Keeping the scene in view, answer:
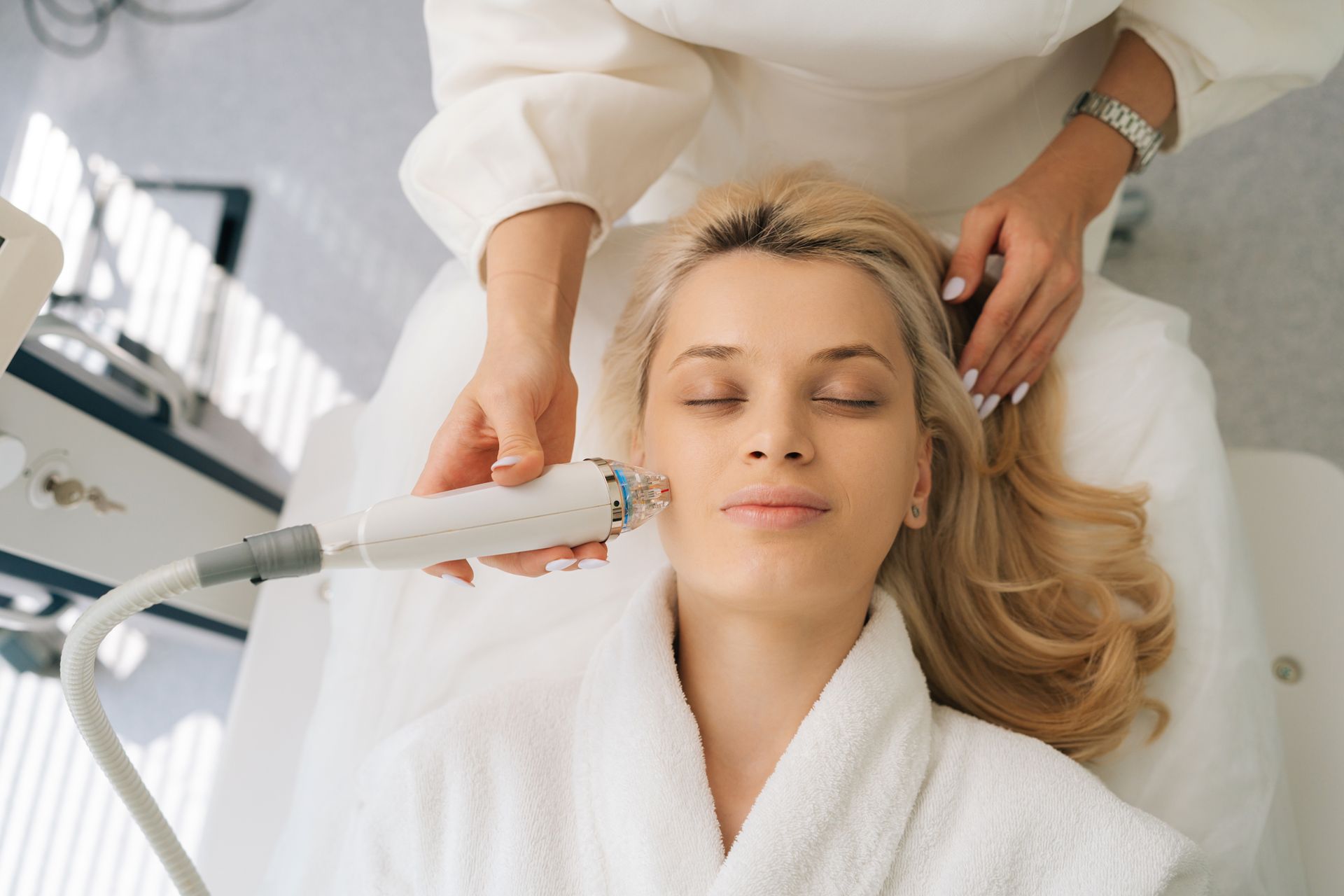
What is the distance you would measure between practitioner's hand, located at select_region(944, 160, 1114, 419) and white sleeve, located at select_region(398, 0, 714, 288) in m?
0.43

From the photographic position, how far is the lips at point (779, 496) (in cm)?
103

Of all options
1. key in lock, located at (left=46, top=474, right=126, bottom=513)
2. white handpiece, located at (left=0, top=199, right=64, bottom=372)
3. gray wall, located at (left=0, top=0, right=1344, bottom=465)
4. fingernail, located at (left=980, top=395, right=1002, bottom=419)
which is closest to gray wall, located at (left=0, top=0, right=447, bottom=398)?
gray wall, located at (left=0, top=0, right=1344, bottom=465)

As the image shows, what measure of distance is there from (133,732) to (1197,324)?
99.0 inches

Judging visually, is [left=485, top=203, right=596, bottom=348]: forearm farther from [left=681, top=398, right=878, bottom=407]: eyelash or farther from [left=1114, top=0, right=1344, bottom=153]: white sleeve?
[left=1114, top=0, right=1344, bottom=153]: white sleeve

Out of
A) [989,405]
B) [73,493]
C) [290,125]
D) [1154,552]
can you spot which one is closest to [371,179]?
[290,125]

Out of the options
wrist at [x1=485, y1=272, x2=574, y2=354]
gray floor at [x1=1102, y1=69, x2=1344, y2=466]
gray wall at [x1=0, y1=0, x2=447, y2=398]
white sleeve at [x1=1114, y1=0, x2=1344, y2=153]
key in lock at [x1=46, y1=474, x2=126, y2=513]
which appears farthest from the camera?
gray wall at [x1=0, y1=0, x2=447, y2=398]

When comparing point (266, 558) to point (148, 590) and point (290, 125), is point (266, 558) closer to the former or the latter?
point (148, 590)

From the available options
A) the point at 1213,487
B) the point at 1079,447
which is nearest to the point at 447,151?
the point at 1079,447

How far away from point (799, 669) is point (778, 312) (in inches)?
16.1

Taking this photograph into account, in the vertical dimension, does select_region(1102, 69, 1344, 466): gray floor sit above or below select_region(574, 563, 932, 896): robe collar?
above

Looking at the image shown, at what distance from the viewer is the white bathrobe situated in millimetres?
1081

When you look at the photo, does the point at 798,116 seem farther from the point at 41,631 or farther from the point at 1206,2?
the point at 41,631

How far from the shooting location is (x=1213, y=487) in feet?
4.46

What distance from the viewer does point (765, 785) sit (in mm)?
1126
